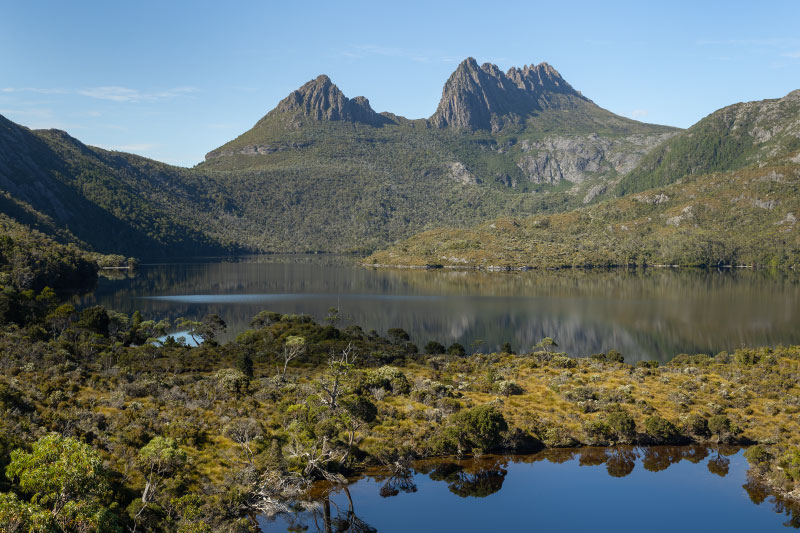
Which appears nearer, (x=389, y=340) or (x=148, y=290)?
(x=389, y=340)

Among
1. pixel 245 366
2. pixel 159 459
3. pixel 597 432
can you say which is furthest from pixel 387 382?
pixel 159 459

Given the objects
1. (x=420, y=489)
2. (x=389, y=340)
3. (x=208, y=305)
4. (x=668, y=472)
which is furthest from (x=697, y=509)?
(x=208, y=305)

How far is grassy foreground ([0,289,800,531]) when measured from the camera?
30.0m

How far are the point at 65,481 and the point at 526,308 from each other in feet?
409

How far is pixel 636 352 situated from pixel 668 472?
54.7 metres

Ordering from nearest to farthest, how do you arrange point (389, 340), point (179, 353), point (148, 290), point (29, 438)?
point (29, 438), point (179, 353), point (389, 340), point (148, 290)

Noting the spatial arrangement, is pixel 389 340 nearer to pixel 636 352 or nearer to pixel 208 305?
pixel 636 352

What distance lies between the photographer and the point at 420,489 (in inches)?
1548

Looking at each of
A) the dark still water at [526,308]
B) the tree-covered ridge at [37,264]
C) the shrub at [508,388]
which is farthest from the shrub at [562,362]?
the tree-covered ridge at [37,264]

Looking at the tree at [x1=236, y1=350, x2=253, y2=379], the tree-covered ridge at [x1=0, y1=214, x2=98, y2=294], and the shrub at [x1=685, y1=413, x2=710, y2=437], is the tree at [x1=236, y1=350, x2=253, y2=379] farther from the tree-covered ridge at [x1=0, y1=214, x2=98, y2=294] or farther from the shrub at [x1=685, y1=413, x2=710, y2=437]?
the tree-covered ridge at [x1=0, y1=214, x2=98, y2=294]

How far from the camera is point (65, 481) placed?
2409 centimetres

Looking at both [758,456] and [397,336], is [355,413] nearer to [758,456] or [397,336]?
[758,456]

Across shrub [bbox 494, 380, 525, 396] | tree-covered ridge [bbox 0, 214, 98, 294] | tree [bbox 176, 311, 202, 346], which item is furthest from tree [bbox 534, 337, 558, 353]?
tree-covered ridge [bbox 0, 214, 98, 294]

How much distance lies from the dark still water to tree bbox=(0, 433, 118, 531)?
7792cm
